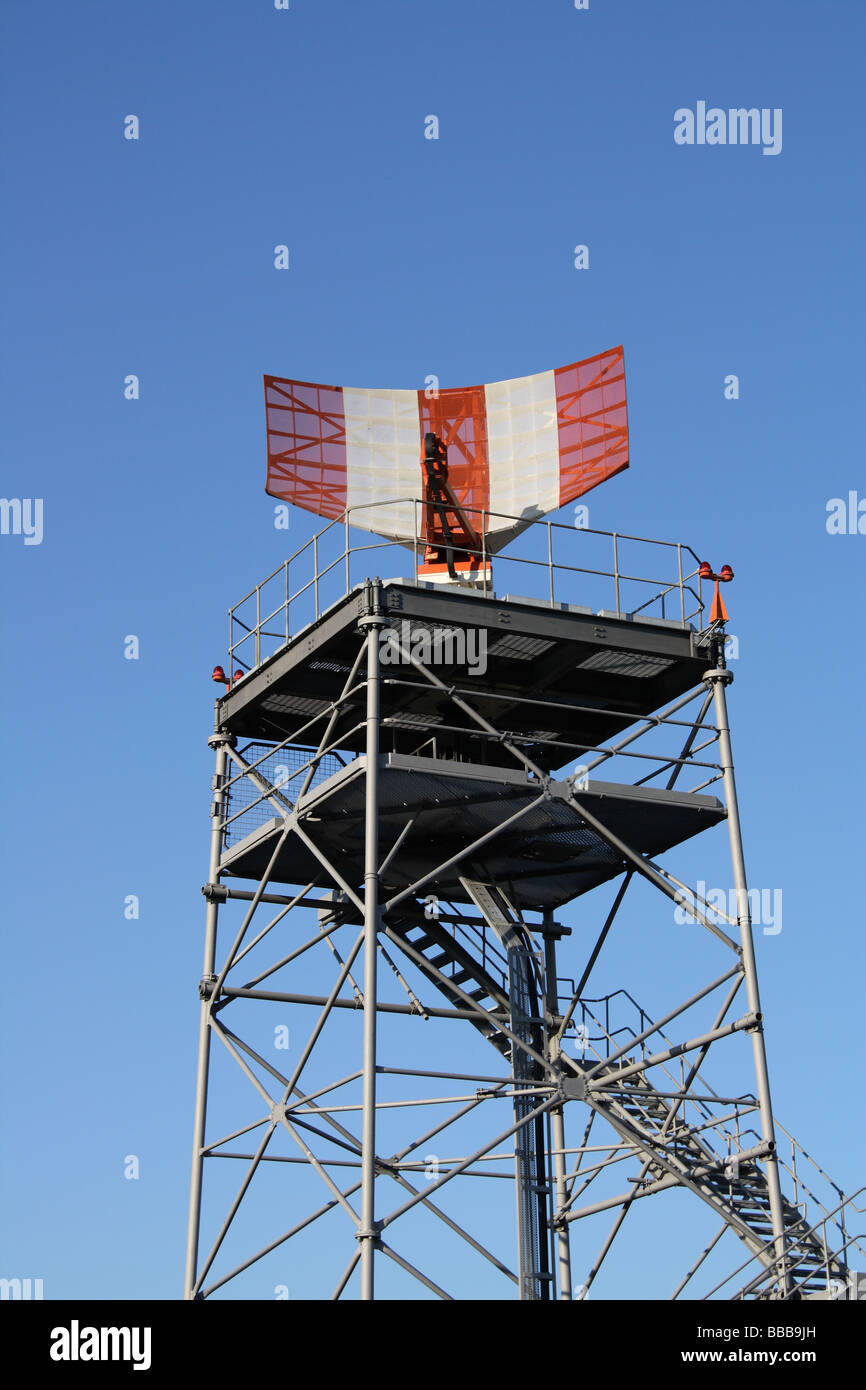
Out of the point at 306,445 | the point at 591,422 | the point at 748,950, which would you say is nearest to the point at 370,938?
the point at 748,950

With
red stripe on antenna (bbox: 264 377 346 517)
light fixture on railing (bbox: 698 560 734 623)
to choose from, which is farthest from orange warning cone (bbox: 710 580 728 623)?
red stripe on antenna (bbox: 264 377 346 517)

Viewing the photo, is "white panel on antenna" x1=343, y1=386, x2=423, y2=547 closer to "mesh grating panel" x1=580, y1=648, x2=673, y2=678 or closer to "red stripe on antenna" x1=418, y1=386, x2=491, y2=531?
"red stripe on antenna" x1=418, y1=386, x2=491, y2=531

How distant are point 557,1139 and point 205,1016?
7.23 meters

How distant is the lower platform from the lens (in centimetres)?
3431

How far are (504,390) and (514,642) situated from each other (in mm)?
7003

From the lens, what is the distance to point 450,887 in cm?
3922

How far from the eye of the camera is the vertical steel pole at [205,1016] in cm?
3534

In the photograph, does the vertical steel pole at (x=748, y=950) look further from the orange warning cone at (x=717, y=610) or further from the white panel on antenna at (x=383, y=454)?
the white panel on antenna at (x=383, y=454)

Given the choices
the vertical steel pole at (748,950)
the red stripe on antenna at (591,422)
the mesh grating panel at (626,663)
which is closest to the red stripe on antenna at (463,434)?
the red stripe on antenna at (591,422)

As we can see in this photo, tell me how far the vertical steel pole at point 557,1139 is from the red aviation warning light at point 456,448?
7.94m

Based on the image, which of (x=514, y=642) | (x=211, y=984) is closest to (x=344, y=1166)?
(x=211, y=984)

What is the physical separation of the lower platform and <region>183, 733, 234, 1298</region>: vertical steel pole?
1.90 feet

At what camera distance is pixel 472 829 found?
36531 mm
